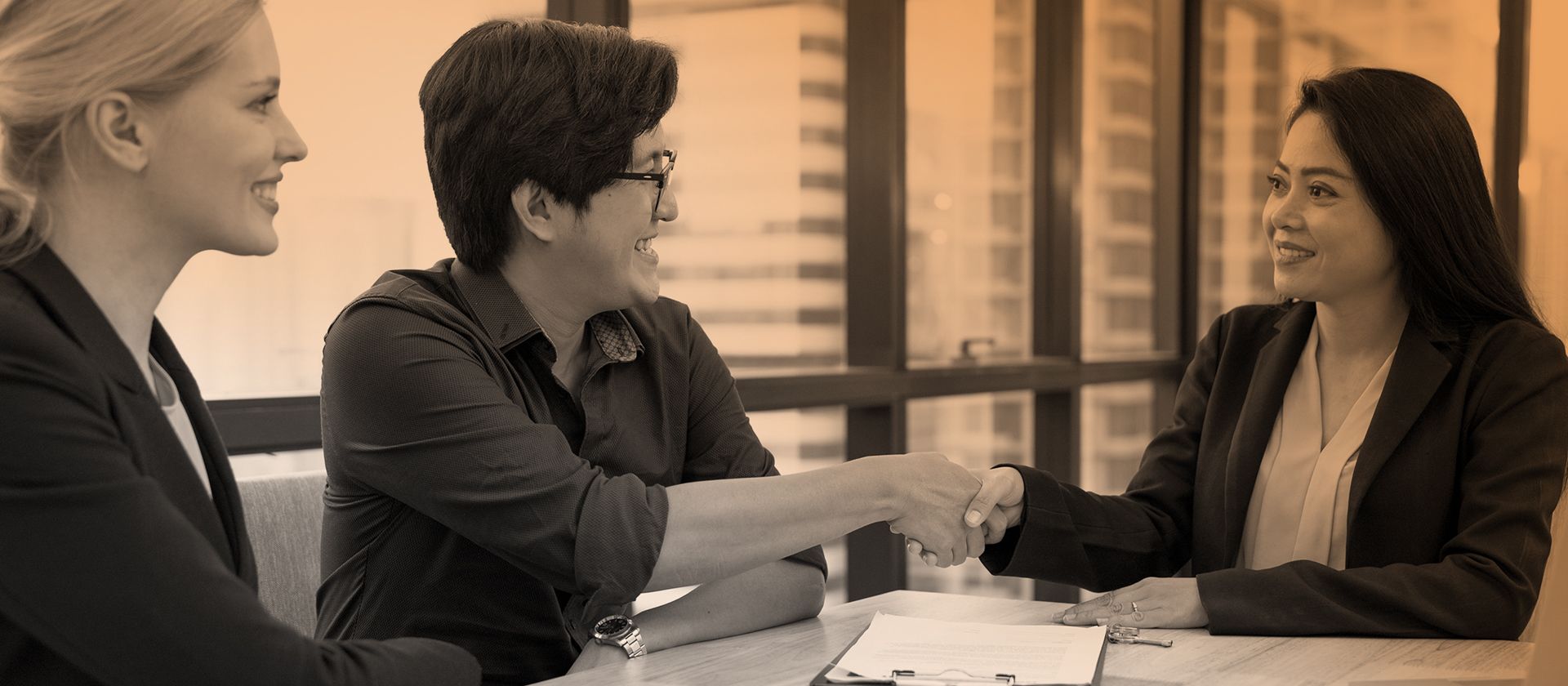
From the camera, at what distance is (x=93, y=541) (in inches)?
36.9

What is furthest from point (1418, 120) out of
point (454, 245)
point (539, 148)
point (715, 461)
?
point (454, 245)

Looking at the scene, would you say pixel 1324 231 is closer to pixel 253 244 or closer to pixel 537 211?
pixel 537 211

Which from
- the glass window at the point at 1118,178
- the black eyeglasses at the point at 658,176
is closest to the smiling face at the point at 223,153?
the black eyeglasses at the point at 658,176

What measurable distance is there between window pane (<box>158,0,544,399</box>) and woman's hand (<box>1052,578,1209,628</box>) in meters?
1.40

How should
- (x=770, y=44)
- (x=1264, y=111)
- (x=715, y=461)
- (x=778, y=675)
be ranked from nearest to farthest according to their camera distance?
(x=778, y=675) < (x=715, y=461) < (x=770, y=44) < (x=1264, y=111)

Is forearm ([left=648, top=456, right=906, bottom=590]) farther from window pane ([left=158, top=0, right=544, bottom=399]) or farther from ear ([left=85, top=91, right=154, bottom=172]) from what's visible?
window pane ([left=158, top=0, right=544, bottom=399])

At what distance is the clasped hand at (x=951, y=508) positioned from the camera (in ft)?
5.87

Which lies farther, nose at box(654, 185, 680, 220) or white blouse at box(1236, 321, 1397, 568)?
white blouse at box(1236, 321, 1397, 568)

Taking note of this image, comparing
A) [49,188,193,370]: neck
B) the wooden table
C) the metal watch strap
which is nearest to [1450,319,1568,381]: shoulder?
the wooden table

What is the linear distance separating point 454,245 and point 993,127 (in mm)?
2913

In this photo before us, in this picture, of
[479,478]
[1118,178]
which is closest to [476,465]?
[479,478]

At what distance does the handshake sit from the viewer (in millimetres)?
1766

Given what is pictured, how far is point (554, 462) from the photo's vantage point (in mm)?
1489

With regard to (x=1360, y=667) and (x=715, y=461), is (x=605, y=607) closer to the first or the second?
(x=715, y=461)
